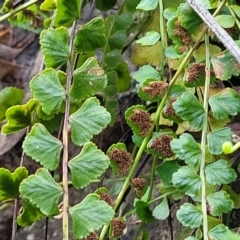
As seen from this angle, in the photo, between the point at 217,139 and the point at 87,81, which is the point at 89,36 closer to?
the point at 87,81

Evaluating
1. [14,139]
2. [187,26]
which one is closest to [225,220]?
[187,26]

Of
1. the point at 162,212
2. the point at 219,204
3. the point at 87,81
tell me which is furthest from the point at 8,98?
the point at 219,204

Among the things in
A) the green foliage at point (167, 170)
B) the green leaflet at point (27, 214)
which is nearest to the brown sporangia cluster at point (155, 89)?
the green foliage at point (167, 170)

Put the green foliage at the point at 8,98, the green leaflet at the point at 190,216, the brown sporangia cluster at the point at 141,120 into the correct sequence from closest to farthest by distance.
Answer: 1. the green leaflet at the point at 190,216
2. the brown sporangia cluster at the point at 141,120
3. the green foliage at the point at 8,98

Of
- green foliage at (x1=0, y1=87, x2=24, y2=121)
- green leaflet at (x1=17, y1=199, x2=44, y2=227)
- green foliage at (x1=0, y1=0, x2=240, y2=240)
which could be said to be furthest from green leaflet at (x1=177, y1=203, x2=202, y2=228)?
green foliage at (x1=0, y1=87, x2=24, y2=121)

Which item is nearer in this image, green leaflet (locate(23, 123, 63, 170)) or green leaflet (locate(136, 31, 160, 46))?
green leaflet (locate(23, 123, 63, 170))

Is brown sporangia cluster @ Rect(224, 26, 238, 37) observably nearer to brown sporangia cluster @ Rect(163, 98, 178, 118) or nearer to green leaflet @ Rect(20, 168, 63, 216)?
brown sporangia cluster @ Rect(163, 98, 178, 118)

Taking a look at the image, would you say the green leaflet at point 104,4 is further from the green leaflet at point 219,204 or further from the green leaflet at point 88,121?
the green leaflet at point 219,204
